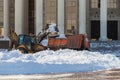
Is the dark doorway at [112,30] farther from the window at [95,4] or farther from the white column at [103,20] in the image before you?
the white column at [103,20]

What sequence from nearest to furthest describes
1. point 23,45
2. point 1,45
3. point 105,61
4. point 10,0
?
point 105,61 → point 23,45 → point 1,45 → point 10,0

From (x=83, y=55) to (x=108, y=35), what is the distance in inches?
1480

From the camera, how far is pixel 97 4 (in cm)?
6062

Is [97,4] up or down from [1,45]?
up

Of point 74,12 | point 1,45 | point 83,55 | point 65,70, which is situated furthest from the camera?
point 74,12

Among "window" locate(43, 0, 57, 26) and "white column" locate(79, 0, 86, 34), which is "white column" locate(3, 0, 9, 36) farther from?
"white column" locate(79, 0, 86, 34)

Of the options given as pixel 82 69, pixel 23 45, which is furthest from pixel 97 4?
pixel 82 69

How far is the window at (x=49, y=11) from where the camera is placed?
57594mm

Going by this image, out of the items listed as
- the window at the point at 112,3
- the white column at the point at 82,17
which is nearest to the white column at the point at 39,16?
the white column at the point at 82,17

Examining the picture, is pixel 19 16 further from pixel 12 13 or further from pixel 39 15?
pixel 12 13

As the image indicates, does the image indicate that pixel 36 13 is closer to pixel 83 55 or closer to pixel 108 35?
pixel 108 35

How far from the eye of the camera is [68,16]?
189ft

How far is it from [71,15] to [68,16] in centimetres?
53

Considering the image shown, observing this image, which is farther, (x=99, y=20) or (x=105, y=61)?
(x=99, y=20)
